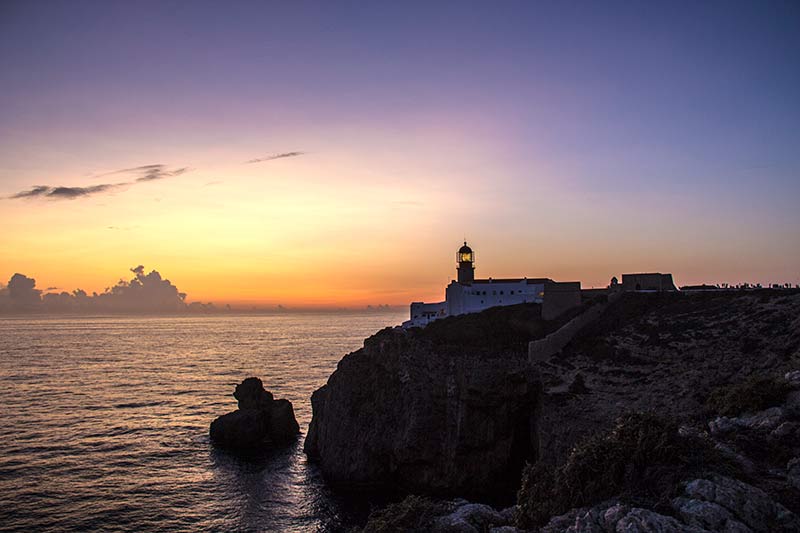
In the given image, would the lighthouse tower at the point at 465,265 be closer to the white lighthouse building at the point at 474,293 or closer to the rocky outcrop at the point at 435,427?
the white lighthouse building at the point at 474,293

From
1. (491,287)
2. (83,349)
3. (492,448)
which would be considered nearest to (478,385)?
(492,448)

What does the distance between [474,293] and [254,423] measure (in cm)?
3811

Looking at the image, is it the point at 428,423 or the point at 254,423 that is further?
the point at 254,423

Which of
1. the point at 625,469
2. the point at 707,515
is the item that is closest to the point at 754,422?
the point at 625,469

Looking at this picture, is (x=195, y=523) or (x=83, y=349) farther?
(x=83, y=349)

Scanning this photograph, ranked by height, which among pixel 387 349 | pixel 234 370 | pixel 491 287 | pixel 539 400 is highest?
pixel 491 287

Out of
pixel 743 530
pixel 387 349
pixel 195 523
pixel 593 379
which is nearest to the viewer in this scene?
pixel 743 530

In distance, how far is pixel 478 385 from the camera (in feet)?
110

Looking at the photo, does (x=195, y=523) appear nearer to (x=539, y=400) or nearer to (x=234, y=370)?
(x=539, y=400)

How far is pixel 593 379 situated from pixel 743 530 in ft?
94.3

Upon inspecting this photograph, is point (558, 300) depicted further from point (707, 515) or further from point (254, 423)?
point (707, 515)

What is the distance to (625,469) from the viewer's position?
10.8 meters

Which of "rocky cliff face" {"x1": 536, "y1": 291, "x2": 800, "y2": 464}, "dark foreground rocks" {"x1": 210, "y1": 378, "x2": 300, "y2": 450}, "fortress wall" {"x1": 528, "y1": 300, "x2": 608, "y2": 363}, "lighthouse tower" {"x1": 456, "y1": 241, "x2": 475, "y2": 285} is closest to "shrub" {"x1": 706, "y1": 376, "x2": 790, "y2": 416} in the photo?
"rocky cliff face" {"x1": 536, "y1": 291, "x2": 800, "y2": 464}

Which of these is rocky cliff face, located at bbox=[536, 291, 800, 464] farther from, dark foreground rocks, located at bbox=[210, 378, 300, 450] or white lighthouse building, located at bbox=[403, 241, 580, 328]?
dark foreground rocks, located at bbox=[210, 378, 300, 450]
